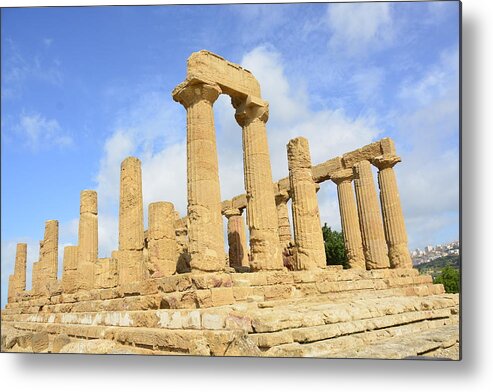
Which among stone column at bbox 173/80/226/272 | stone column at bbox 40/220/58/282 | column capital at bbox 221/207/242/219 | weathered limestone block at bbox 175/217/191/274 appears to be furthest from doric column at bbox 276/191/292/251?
stone column at bbox 40/220/58/282

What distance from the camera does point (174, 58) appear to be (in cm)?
1118

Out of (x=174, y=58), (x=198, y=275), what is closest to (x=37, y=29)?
(x=174, y=58)

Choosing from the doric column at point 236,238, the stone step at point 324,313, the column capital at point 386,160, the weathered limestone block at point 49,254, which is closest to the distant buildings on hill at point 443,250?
the stone step at point 324,313

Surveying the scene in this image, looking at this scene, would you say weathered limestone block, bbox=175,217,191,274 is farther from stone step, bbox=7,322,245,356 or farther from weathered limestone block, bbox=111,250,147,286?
stone step, bbox=7,322,245,356

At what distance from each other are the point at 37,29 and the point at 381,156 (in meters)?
14.9

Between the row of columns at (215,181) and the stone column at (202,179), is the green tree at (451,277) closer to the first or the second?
the row of columns at (215,181)

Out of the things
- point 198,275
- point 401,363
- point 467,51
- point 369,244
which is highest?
point 467,51

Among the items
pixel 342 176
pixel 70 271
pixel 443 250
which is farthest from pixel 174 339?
pixel 342 176

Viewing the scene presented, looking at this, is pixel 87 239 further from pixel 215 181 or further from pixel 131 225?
pixel 215 181

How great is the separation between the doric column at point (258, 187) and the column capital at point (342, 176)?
26.6 ft

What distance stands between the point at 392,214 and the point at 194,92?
11434 millimetres

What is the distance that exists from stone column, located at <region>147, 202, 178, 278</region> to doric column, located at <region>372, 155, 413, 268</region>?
10067 mm

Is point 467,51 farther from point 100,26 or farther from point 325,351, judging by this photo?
point 100,26

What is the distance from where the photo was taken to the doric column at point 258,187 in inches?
510
